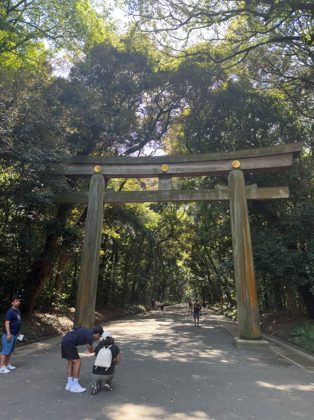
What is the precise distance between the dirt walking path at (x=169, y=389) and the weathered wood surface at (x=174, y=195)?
198 inches

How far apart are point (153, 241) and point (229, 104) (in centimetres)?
1637

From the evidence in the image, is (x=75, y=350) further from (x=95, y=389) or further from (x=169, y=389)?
(x=169, y=389)

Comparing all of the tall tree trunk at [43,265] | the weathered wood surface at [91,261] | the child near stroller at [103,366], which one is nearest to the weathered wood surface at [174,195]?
the weathered wood surface at [91,261]

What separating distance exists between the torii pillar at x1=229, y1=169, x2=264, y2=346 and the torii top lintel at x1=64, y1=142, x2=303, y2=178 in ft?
1.63

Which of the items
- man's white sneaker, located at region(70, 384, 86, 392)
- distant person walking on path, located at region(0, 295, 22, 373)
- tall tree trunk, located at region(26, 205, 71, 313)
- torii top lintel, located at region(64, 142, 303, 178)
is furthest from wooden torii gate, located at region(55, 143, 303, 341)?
man's white sneaker, located at region(70, 384, 86, 392)

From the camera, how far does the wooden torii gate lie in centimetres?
1038

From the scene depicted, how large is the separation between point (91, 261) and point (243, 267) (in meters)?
4.95

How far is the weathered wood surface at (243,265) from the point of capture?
32.8ft

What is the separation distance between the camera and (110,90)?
1412 centimetres

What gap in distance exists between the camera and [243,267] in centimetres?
1046

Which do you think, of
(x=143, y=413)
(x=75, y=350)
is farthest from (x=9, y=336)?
(x=143, y=413)

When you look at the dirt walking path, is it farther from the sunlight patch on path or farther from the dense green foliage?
the dense green foliage

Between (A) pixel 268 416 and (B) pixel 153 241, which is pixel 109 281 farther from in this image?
(A) pixel 268 416

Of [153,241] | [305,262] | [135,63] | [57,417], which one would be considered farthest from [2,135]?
[153,241]
